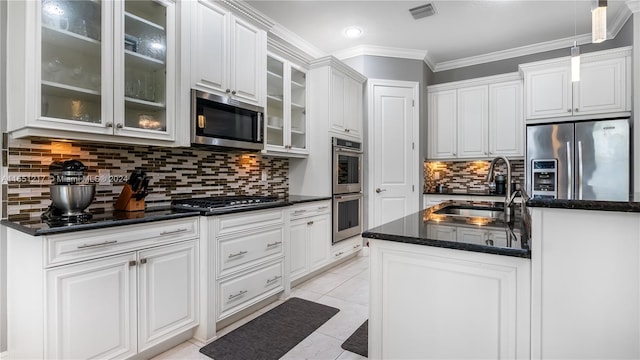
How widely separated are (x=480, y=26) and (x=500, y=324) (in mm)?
3490

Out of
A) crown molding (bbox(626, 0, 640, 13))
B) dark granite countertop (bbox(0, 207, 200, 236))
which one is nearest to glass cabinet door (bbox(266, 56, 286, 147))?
dark granite countertop (bbox(0, 207, 200, 236))

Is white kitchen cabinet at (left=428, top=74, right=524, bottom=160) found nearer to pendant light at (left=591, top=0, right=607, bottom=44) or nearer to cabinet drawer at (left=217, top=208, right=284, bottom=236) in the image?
cabinet drawer at (left=217, top=208, right=284, bottom=236)

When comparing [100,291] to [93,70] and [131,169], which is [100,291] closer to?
[131,169]

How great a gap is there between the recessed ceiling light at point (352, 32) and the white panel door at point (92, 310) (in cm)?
319

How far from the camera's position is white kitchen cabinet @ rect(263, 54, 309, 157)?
327 centimetres

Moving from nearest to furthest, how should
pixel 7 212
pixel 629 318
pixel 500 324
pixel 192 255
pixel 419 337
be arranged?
pixel 629 318
pixel 500 324
pixel 419 337
pixel 7 212
pixel 192 255

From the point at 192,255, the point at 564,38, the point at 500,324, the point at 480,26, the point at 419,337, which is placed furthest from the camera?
the point at 564,38

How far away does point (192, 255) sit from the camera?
81.6 inches

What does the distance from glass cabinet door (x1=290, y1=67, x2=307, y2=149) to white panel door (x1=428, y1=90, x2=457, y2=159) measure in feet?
6.75

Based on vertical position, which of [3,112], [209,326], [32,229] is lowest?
[209,326]

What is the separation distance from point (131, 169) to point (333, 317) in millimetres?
1900

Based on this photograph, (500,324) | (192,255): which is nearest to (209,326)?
(192,255)

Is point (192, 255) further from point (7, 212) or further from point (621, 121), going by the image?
point (621, 121)

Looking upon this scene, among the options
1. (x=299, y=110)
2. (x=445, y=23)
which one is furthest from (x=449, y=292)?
(x=445, y=23)
